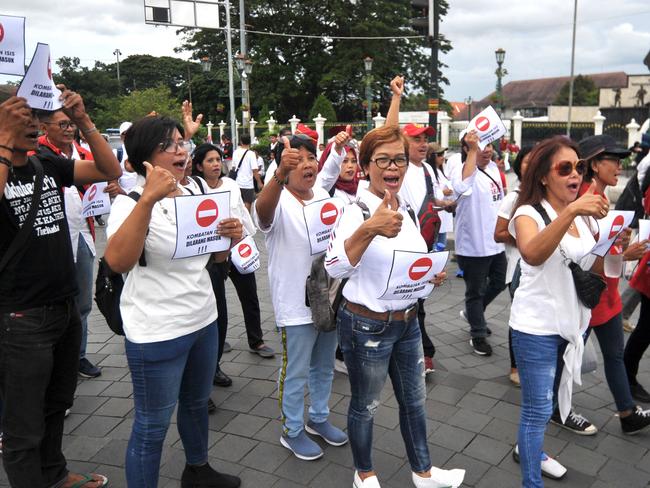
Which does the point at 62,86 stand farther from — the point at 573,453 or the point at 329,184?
the point at 573,453

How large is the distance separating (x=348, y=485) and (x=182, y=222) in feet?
5.63

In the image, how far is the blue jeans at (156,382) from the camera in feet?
7.93

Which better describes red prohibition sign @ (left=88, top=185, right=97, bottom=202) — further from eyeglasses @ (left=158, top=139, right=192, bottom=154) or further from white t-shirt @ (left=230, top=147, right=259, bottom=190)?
white t-shirt @ (left=230, top=147, right=259, bottom=190)

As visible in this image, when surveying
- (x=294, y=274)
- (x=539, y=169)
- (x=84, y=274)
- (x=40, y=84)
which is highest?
(x=40, y=84)

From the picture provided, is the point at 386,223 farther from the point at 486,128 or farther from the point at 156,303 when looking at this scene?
the point at 486,128

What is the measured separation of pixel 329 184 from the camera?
425 cm

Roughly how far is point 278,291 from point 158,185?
126 cm

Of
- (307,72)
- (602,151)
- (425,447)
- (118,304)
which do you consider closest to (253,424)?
(425,447)

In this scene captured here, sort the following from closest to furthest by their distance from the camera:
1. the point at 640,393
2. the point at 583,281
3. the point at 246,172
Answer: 1. the point at 583,281
2. the point at 640,393
3. the point at 246,172

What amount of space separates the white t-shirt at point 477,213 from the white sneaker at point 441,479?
2.20 metres

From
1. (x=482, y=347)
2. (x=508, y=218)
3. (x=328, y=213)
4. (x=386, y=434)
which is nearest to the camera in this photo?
(x=328, y=213)

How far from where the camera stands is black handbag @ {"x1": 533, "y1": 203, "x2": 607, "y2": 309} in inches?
104

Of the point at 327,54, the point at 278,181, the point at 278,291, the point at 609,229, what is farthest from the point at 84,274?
the point at 327,54

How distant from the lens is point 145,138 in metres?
2.41
